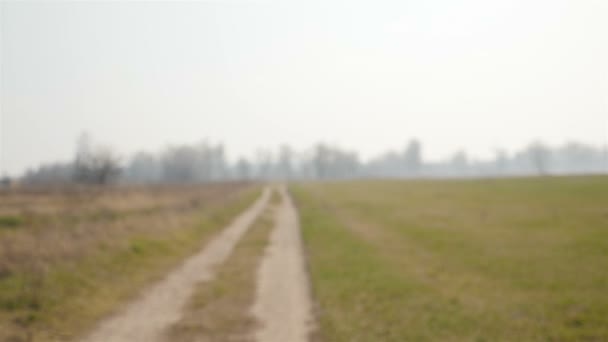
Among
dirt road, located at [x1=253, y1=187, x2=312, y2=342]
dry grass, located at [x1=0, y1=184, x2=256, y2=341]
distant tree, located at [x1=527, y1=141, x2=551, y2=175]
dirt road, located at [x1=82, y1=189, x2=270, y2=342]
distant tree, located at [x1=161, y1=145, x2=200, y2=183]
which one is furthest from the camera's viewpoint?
distant tree, located at [x1=527, y1=141, x2=551, y2=175]

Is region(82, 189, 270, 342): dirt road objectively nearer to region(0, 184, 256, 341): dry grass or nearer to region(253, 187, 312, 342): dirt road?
region(0, 184, 256, 341): dry grass

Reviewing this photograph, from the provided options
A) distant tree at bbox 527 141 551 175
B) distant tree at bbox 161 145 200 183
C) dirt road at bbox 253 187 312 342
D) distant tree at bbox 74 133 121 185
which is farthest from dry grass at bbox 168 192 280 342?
distant tree at bbox 527 141 551 175

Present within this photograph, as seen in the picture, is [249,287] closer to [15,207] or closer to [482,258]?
[482,258]

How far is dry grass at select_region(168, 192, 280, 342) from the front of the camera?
8.77 meters

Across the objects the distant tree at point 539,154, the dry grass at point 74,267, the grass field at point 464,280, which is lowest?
the grass field at point 464,280

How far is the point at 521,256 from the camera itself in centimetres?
1659

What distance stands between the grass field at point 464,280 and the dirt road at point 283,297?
1.43ft

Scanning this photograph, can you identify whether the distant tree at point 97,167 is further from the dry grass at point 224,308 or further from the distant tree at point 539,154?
the distant tree at point 539,154

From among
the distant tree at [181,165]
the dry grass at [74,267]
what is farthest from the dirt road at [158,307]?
the distant tree at [181,165]

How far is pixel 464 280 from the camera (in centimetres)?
1330

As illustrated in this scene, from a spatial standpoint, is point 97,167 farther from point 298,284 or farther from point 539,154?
point 539,154

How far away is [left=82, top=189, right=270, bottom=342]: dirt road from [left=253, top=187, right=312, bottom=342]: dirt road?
198 centimetres

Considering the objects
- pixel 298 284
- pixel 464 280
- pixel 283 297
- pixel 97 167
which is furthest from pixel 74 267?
pixel 97 167

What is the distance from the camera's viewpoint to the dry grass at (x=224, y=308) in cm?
877
